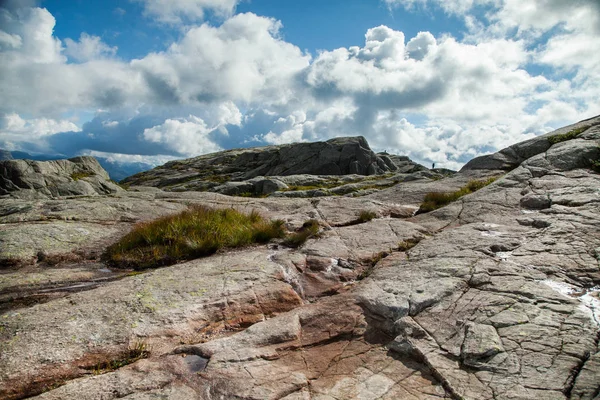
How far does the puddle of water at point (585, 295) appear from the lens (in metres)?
6.45

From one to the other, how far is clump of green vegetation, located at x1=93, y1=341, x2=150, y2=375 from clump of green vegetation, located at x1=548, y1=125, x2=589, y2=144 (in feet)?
86.4

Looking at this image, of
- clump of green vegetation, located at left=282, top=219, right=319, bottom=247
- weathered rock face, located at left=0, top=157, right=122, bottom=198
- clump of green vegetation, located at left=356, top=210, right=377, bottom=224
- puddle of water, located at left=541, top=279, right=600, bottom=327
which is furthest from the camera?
weathered rock face, located at left=0, top=157, right=122, bottom=198

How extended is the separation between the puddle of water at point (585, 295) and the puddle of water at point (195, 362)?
7289 mm

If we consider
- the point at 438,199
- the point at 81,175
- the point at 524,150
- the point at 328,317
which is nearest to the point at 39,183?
the point at 81,175

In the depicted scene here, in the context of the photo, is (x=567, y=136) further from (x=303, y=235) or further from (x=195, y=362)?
(x=195, y=362)

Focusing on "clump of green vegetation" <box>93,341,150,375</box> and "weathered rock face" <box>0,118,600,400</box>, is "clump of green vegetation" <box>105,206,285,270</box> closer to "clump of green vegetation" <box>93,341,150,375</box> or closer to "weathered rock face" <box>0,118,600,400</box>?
"weathered rock face" <box>0,118,600,400</box>

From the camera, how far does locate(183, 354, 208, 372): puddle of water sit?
19.5ft

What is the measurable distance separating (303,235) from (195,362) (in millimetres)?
7350

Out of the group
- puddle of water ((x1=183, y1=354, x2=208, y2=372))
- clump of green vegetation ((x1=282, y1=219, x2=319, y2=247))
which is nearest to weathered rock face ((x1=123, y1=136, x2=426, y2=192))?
clump of green vegetation ((x1=282, y1=219, x2=319, y2=247))

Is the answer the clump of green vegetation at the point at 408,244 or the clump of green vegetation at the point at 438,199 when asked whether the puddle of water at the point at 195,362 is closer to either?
the clump of green vegetation at the point at 408,244

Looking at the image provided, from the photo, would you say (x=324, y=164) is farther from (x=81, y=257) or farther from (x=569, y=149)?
(x=81, y=257)

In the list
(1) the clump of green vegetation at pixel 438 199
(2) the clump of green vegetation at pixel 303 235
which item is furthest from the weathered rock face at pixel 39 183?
(1) the clump of green vegetation at pixel 438 199

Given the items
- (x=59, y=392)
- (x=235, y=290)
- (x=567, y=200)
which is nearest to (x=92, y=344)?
(x=59, y=392)

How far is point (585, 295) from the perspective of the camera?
715 centimetres
